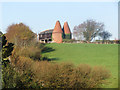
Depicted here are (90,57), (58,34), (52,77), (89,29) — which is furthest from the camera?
(58,34)

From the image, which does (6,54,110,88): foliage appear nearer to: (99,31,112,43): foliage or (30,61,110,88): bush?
(30,61,110,88): bush

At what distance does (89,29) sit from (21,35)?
46.4ft

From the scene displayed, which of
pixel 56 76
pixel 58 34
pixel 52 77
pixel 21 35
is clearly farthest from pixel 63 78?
pixel 58 34

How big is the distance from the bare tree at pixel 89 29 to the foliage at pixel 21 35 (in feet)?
38.9

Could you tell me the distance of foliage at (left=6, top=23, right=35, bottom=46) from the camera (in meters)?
25.2

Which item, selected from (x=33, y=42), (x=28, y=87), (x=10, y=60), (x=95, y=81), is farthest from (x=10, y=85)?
(x=33, y=42)

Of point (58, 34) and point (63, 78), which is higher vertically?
point (58, 34)

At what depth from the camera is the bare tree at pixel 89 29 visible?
3550cm

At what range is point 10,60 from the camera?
10.8 m

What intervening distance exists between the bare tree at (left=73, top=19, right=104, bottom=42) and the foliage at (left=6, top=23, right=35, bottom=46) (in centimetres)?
1185

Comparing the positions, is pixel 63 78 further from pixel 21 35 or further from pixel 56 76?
pixel 21 35

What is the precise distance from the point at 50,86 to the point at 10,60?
2.84 meters

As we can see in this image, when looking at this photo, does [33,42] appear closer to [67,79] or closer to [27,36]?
[27,36]

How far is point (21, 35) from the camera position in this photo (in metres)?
26.1
